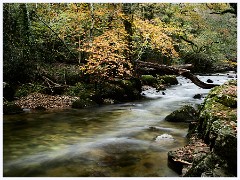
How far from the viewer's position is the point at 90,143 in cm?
792

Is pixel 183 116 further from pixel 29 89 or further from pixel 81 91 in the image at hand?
pixel 29 89

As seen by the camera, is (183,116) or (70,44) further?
A: (70,44)

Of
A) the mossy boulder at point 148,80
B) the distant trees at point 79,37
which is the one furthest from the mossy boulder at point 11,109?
the mossy boulder at point 148,80

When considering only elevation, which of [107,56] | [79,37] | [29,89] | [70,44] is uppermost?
[79,37]

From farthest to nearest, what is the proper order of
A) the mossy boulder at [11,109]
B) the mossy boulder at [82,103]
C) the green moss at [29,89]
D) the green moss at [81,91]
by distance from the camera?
1. the green moss at [81,91]
2. the green moss at [29,89]
3. the mossy boulder at [82,103]
4. the mossy boulder at [11,109]

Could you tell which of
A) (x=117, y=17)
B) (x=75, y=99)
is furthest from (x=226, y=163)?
(x=117, y=17)

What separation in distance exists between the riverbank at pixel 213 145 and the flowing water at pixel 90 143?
0.39 meters

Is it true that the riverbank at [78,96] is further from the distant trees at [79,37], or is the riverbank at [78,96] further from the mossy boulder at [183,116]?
the mossy boulder at [183,116]

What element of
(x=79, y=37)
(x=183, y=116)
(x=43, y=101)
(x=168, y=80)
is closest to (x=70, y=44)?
(x=79, y=37)

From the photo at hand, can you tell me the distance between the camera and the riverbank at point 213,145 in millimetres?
5309

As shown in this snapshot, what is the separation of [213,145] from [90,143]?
3.18 metres

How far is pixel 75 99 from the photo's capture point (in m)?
13.7

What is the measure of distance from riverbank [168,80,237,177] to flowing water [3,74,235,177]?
39 cm

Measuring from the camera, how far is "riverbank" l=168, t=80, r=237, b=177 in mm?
5309
